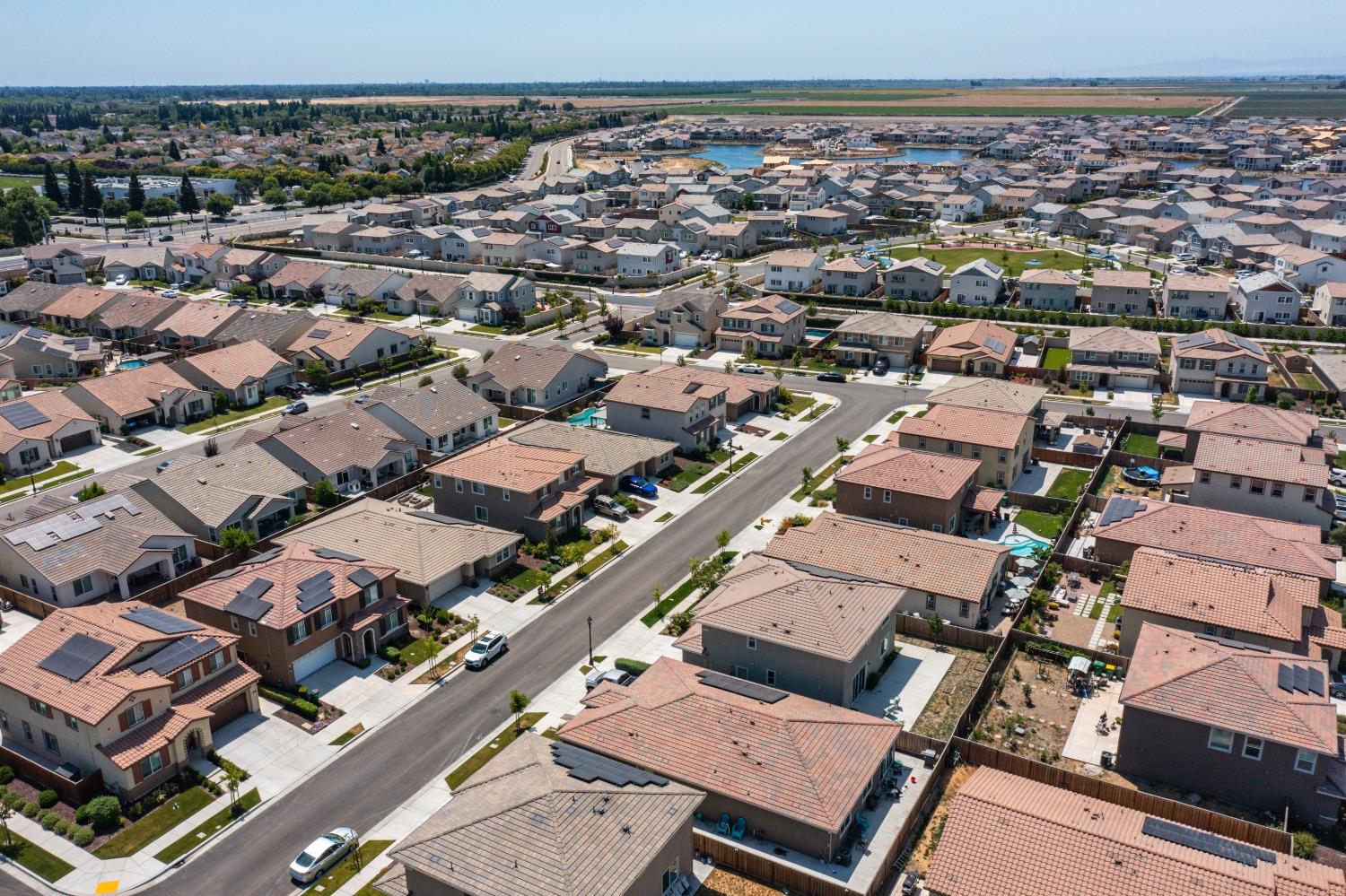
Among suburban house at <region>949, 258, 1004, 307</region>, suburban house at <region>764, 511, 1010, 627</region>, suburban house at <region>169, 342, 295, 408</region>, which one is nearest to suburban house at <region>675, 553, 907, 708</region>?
suburban house at <region>764, 511, 1010, 627</region>

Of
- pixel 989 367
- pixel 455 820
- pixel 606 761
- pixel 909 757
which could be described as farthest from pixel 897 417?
pixel 455 820

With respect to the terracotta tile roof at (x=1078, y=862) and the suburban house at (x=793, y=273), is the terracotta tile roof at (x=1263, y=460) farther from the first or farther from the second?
the suburban house at (x=793, y=273)

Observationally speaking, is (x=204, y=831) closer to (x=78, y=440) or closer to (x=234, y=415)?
(x=78, y=440)

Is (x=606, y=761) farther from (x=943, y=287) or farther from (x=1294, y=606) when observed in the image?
(x=943, y=287)

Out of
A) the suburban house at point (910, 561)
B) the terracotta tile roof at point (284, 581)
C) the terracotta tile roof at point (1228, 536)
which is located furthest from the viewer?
the terracotta tile roof at point (1228, 536)

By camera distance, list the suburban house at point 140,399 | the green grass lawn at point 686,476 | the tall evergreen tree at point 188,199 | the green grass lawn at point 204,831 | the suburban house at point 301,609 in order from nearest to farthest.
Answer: the green grass lawn at point 204,831 < the suburban house at point 301,609 < the green grass lawn at point 686,476 < the suburban house at point 140,399 < the tall evergreen tree at point 188,199

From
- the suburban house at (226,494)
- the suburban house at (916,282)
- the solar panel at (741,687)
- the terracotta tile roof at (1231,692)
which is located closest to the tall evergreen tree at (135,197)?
the suburban house at (226,494)

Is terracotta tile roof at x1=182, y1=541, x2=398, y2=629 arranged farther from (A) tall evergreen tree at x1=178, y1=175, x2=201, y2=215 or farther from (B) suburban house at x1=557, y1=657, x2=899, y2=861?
(A) tall evergreen tree at x1=178, y1=175, x2=201, y2=215
